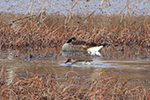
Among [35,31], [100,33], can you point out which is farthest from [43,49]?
[100,33]

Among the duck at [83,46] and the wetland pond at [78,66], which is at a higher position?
the duck at [83,46]

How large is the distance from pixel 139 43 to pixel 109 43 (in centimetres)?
142

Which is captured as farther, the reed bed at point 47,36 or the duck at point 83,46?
the reed bed at point 47,36

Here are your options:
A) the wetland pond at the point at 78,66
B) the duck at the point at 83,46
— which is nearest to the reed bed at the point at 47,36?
the duck at the point at 83,46

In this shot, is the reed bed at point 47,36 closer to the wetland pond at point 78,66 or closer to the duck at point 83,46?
the duck at point 83,46

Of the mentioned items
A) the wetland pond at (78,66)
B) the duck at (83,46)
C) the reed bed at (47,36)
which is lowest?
the wetland pond at (78,66)

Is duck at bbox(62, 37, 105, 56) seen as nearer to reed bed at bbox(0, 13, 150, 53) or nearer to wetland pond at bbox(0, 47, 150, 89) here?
reed bed at bbox(0, 13, 150, 53)

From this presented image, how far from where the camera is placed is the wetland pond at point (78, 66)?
967 cm

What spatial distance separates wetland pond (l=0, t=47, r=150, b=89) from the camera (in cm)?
967

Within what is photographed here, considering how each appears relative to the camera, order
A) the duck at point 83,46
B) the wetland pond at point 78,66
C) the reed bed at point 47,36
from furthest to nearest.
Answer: the reed bed at point 47,36
the duck at point 83,46
the wetland pond at point 78,66

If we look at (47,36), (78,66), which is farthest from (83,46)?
(78,66)

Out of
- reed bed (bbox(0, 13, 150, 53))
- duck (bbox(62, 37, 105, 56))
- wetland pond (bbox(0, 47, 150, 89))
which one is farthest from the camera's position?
reed bed (bbox(0, 13, 150, 53))

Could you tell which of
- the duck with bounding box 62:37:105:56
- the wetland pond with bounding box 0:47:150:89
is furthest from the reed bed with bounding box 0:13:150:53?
the wetland pond with bounding box 0:47:150:89

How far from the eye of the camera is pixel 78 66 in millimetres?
11211
